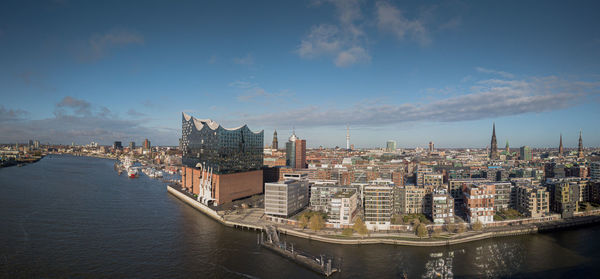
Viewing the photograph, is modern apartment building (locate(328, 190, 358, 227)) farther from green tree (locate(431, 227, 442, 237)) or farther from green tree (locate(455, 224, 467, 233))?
green tree (locate(455, 224, 467, 233))

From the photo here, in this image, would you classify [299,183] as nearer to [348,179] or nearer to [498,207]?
[348,179]

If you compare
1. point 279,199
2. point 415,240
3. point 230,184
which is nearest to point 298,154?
point 230,184

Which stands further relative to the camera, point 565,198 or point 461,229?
point 565,198

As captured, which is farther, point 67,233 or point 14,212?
point 14,212

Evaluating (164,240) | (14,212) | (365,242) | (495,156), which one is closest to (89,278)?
(164,240)

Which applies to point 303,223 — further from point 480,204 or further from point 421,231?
point 480,204

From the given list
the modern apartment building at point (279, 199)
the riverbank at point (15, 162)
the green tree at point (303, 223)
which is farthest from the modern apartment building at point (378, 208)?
the riverbank at point (15, 162)

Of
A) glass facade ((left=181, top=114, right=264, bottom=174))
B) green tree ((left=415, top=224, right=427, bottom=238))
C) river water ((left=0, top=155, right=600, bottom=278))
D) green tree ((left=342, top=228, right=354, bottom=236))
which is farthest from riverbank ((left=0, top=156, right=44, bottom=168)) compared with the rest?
green tree ((left=415, top=224, right=427, bottom=238))
